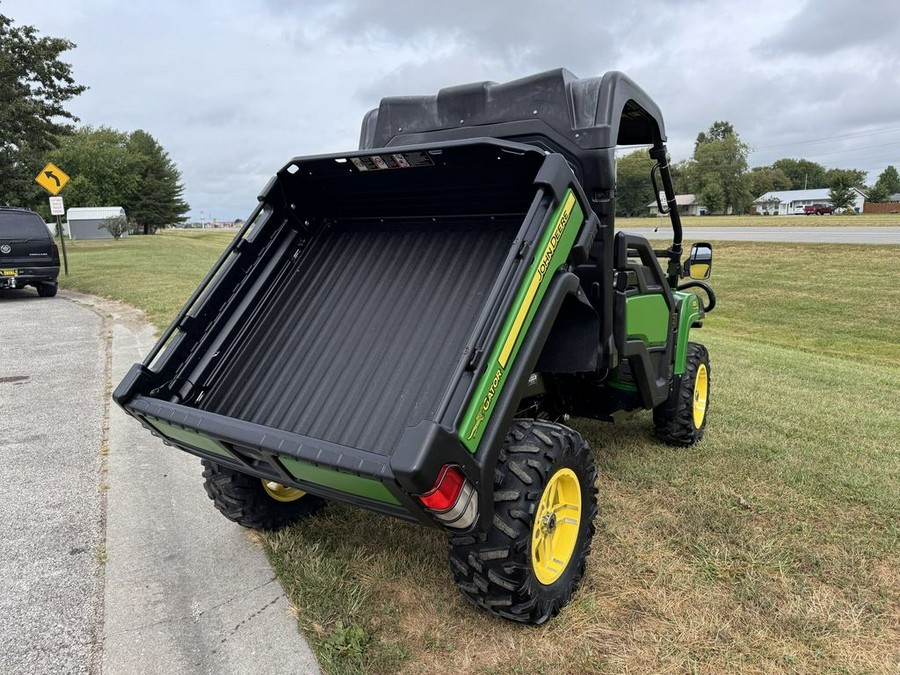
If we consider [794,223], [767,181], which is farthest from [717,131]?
[794,223]

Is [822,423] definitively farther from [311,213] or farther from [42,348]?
[42,348]

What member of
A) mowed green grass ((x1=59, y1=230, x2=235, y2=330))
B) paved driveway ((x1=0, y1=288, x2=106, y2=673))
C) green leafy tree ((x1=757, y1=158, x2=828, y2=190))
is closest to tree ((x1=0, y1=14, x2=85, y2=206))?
mowed green grass ((x1=59, y1=230, x2=235, y2=330))

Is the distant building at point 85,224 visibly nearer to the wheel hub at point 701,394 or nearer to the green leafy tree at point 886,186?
the wheel hub at point 701,394

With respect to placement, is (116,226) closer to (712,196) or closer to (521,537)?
(521,537)

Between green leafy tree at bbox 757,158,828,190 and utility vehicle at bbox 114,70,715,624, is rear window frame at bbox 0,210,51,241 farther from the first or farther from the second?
green leafy tree at bbox 757,158,828,190

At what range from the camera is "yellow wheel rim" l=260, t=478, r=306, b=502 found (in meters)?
3.31

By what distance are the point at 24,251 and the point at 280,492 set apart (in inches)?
447

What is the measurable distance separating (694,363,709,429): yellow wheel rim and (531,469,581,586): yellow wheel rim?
2241 mm

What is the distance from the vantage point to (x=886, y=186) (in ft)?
281

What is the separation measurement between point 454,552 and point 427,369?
729 millimetres

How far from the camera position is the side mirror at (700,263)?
4359 millimetres

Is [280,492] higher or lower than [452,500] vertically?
lower

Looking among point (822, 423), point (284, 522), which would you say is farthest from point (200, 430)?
point (822, 423)

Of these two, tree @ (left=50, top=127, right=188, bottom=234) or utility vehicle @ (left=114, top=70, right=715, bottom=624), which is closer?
utility vehicle @ (left=114, top=70, right=715, bottom=624)
